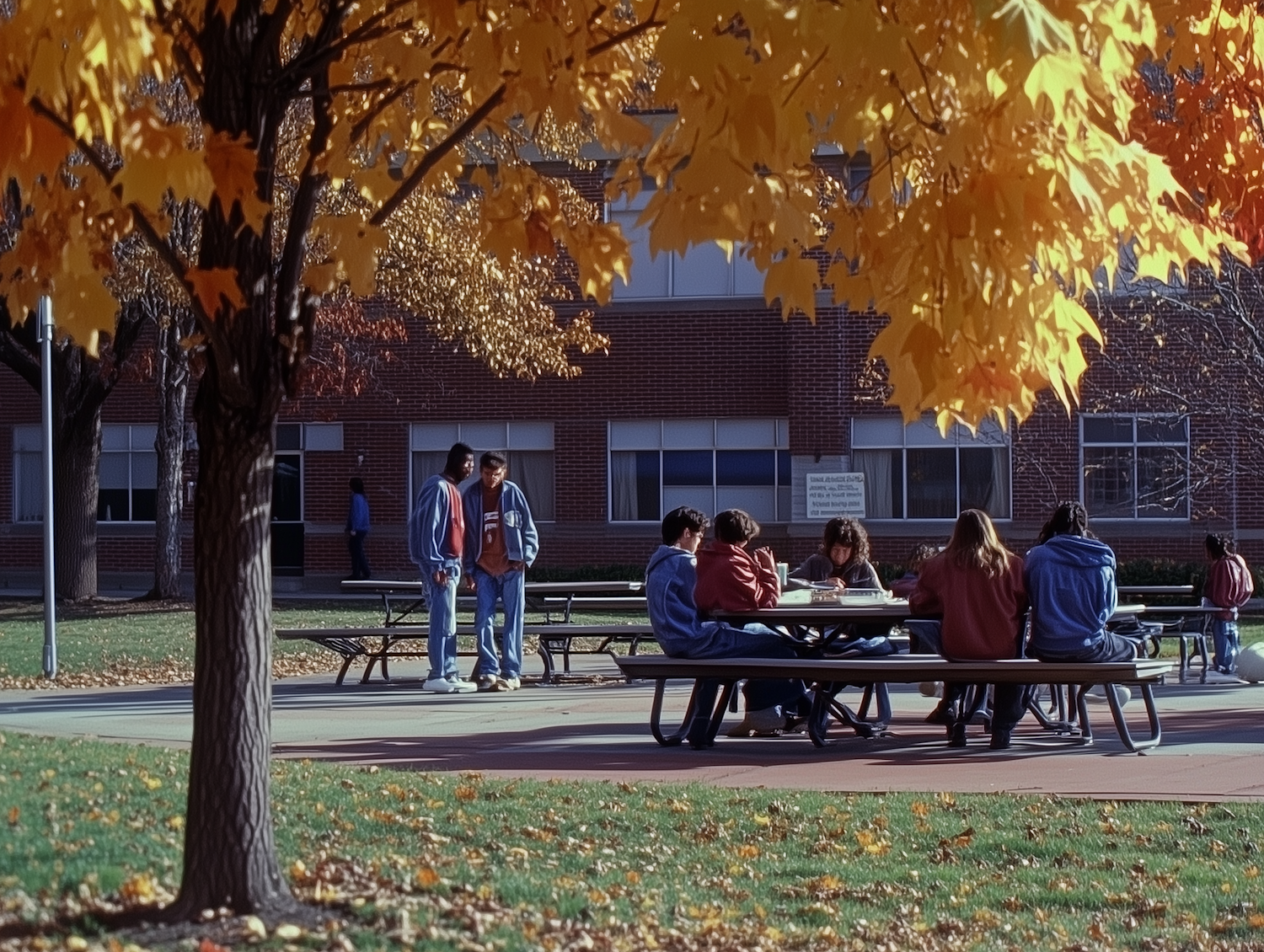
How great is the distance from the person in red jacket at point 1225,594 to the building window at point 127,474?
73.1 ft

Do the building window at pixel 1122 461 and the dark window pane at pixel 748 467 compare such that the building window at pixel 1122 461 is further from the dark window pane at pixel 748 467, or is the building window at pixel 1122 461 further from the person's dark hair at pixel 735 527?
the person's dark hair at pixel 735 527

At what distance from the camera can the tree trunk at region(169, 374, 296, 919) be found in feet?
18.2

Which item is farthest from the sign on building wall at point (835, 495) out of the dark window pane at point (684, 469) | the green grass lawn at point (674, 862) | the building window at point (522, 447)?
the green grass lawn at point (674, 862)

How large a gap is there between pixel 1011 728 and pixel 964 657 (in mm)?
547

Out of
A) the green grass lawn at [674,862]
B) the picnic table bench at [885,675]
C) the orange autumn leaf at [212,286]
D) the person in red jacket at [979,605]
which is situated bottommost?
the green grass lawn at [674,862]

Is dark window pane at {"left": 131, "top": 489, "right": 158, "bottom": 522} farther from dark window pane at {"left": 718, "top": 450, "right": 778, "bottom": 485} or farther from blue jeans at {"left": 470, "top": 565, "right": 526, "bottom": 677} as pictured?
blue jeans at {"left": 470, "top": 565, "right": 526, "bottom": 677}

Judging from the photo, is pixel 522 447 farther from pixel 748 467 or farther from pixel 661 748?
pixel 661 748

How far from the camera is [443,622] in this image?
14234 mm

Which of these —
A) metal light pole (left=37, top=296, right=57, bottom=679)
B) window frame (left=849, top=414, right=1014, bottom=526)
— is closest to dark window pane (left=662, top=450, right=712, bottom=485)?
window frame (left=849, top=414, right=1014, bottom=526)

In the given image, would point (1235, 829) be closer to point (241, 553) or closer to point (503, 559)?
point (241, 553)

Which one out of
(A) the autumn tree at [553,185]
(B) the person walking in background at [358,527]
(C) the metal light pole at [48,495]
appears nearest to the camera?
(A) the autumn tree at [553,185]

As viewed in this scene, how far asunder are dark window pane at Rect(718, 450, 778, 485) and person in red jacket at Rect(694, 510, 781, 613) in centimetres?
1869

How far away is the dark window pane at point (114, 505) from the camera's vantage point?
33.2 metres

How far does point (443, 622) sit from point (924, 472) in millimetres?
16458
